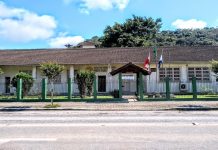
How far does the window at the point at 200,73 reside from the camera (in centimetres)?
3164

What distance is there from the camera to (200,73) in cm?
3175

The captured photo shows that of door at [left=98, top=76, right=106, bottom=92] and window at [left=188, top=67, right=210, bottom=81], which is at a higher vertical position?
window at [left=188, top=67, right=210, bottom=81]

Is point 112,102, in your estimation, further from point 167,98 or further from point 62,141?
point 62,141

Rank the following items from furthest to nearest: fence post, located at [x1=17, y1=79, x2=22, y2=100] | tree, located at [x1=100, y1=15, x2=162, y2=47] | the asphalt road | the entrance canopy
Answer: tree, located at [x1=100, y1=15, x2=162, y2=47]
the entrance canopy
fence post, located at [x1=17, y1=79, x2=22, y2=100]
the asphalt road

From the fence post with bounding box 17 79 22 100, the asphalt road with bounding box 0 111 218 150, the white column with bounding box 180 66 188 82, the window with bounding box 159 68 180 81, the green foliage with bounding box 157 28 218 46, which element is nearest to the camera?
the asphalt road with bounding box 0 111 218 150

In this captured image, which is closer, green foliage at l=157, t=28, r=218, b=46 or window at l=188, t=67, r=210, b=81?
window at l=188, t=67, r=210, b=81

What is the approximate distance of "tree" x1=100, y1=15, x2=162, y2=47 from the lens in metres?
53.3

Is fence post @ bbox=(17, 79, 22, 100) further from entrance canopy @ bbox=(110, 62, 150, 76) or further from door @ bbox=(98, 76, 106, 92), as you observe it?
door @ bbox=(98, 76, 106, 92)

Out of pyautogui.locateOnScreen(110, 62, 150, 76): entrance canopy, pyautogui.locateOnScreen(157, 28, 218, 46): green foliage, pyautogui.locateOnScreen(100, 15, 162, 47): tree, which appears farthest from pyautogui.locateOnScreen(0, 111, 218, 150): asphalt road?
pyautogui.locateOnScreen(157, 28, 218, 46): green foliage

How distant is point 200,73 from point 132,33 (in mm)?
27775

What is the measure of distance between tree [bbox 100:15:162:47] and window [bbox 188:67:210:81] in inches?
836

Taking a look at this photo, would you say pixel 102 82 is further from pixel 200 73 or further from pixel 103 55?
pixel 200 73

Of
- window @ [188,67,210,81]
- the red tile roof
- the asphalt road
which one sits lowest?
the asphalt road

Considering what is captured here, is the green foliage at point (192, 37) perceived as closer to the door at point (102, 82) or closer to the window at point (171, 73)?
the window at point (171, 73)
